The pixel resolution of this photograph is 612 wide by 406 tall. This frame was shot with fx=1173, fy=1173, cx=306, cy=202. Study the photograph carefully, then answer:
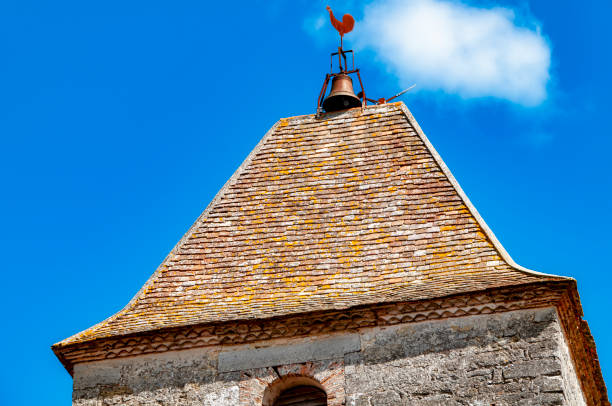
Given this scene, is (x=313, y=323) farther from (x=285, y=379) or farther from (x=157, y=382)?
(x=157, y=382)

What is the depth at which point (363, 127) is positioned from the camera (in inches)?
642

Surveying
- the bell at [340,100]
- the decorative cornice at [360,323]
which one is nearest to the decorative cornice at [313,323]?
the decorative cornice at [360,323]

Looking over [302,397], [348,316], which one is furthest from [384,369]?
[302,397]

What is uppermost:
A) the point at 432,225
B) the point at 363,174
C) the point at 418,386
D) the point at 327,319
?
the point at 363,174

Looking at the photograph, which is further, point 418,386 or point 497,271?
point 497,271

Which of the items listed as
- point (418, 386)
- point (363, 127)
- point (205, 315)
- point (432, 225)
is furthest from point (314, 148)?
point (418, 386)

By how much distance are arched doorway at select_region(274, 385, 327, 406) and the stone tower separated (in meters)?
0.02

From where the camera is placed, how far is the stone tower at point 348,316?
12.5m

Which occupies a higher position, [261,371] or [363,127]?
[363,127]

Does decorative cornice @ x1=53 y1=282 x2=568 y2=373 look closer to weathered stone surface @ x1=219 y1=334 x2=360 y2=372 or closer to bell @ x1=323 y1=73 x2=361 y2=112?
weathered stone surface @ x1=219 y1=334 x2=360 y2=372

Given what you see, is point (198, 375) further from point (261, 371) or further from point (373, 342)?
point (373, 342)

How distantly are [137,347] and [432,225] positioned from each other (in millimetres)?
3811

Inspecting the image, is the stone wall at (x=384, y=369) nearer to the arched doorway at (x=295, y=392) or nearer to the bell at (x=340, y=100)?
the arched doorway at (x=295, y=392)

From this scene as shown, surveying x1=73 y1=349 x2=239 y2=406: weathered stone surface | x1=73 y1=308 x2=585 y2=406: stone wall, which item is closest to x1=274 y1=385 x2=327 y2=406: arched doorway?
x1=73 y1=308 x2=585 y2=406: stone wall
